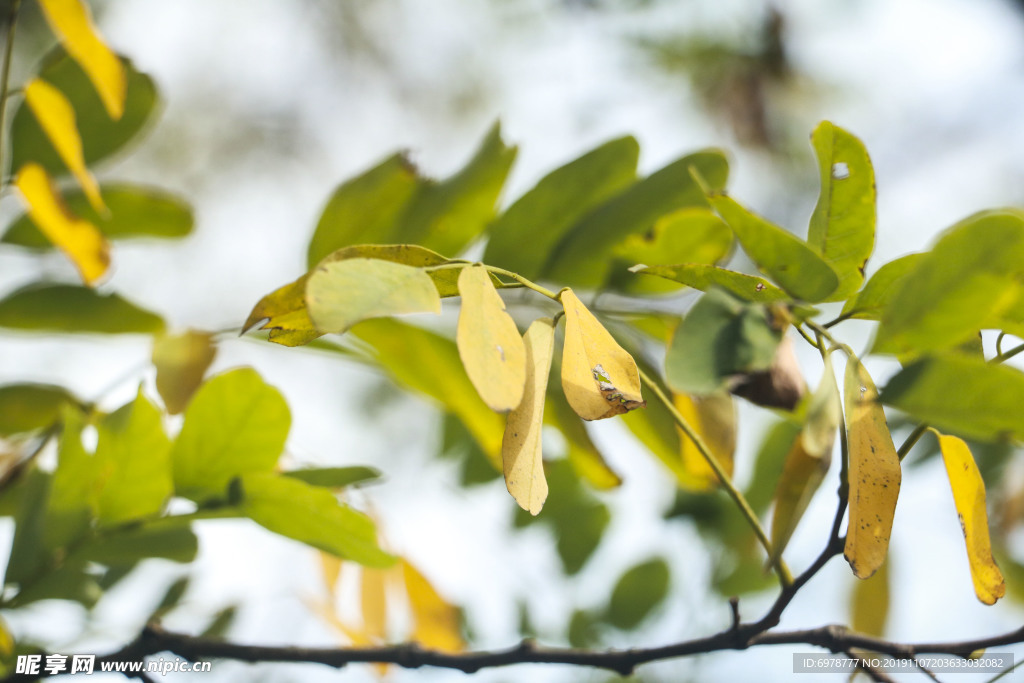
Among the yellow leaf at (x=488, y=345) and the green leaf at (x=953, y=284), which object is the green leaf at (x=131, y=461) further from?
the green leaf at (x=953, y=284)

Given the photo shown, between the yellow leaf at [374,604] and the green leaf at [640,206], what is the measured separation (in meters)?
0.30

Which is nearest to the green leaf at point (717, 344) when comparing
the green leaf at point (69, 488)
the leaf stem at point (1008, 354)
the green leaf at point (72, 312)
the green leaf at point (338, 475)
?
the leaf stem at point (1008, 354)

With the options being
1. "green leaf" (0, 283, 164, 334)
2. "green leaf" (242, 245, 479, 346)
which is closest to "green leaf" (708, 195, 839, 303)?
"green leaf" (242, 245, 479, 346)

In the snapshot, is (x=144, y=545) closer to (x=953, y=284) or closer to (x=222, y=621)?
(x=222, y=621)

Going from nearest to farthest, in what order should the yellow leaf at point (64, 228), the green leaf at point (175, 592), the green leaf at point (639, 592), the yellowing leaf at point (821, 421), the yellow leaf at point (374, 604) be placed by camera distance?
the yellowing leaf at point (821, 421), the yellow leaf at point (64, 228), the yellow leaf at point (374, 604), the green leaf at point (175, 592), the green leaf at point (639, 592)

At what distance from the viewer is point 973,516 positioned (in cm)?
28

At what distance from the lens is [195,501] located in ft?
1.42

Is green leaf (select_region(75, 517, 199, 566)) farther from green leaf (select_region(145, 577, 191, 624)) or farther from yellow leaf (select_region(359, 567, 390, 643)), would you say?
green leaf (select_region(145, 577, 191, 624))

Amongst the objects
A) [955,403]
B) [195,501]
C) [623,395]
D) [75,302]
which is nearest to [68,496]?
[195,501]

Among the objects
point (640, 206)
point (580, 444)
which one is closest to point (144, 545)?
point (580, 444)

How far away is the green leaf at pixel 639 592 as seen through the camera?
0.81 metres

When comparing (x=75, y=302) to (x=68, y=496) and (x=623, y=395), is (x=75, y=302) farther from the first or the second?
(x=623, y=395)

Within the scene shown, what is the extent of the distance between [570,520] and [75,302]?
563 mm

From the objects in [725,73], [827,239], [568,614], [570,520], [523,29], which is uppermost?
[523,29]
